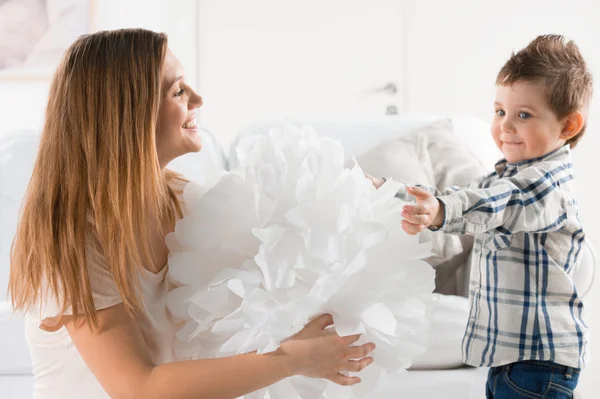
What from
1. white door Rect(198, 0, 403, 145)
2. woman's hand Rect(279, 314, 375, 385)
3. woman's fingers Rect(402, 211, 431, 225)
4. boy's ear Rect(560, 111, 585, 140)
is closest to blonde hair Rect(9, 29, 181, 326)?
woman's hand Rect(279, 314, 375, 385)

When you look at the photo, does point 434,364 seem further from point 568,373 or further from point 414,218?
point 414,218

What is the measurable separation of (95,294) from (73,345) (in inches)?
5.9

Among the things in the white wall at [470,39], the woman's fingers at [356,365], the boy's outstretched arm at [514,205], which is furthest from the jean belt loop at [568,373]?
the white wall at [470,39]

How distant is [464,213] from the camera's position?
3.66 ft

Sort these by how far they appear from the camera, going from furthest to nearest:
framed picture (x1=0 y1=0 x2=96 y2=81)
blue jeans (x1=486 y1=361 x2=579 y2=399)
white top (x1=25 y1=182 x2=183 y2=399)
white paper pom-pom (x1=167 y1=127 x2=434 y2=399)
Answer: framed picture (x1=0 y1=0 x2=96 y2=81), blue jeans (x1=486 y1=361 x2=579 y2=399), white top (x1=25 y1=182 x2=183 y2=399), white paper pom-pom (x1=167 y1=127 x2=434 y2=399)

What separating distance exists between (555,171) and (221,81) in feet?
8.82

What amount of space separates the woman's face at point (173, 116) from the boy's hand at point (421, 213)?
0.37 meters

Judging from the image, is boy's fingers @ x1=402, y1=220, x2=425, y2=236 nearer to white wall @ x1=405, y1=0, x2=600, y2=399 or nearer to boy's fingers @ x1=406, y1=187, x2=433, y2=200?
boy's fingers @ x1=406, y1=187, x2=433, y2=200

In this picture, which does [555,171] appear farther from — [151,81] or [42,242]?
[42,242]

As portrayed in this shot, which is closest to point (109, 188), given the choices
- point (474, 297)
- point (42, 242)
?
point (42, 242)

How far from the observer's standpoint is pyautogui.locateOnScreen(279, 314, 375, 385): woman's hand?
976 mm

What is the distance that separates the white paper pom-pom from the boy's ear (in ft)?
1.52

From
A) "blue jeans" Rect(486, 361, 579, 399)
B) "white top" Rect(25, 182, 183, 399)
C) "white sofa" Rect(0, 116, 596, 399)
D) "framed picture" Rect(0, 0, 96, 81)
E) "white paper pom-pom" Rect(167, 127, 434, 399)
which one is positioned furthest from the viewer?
"framed picture" Rect(0, 0, 96, 81)

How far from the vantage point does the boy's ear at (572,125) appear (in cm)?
129
